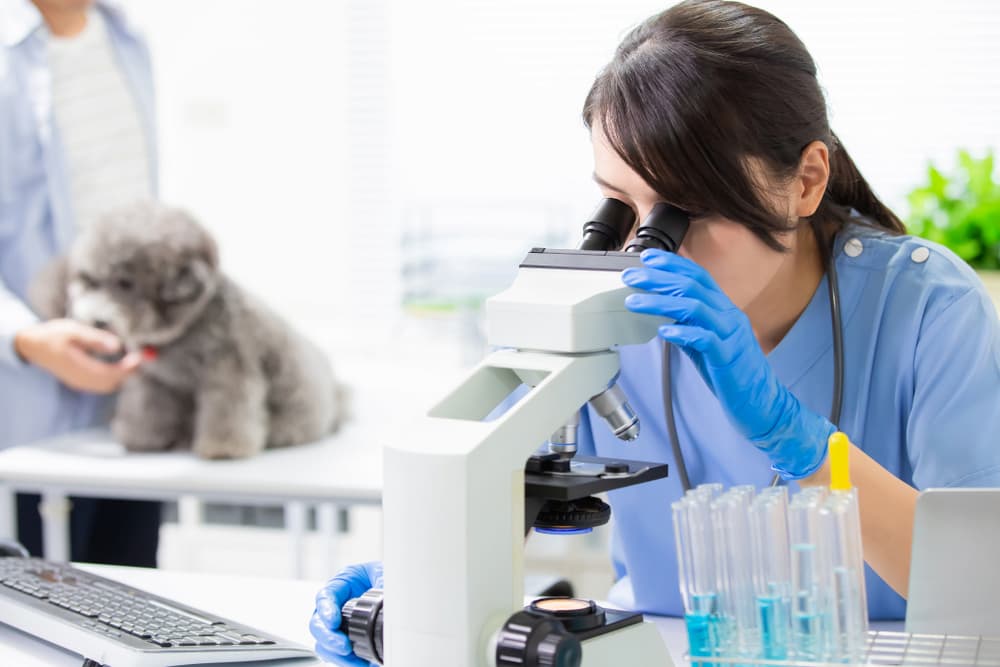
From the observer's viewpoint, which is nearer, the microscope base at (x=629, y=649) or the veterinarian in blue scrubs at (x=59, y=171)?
the microscope base at (x=629, y=649)

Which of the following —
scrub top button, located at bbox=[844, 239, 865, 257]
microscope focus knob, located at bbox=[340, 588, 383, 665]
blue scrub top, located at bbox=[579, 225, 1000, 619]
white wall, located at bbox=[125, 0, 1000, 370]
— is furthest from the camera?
white wall, located at bbox=[125, 0, 1000, 370]

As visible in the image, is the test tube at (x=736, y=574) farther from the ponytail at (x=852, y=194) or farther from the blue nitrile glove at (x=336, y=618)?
the ponytail at (x=852, y=194)

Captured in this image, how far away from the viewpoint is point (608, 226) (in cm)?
102

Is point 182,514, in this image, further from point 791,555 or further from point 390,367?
point 791,555

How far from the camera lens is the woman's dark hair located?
3.51 feet

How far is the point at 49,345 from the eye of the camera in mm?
2092

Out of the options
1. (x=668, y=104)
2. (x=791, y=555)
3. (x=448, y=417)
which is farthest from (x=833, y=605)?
(x=668, y=104)

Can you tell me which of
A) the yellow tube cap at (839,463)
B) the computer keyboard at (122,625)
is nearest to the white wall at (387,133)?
the computer keyboard at (122,625)

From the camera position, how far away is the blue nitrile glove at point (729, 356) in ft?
2.87

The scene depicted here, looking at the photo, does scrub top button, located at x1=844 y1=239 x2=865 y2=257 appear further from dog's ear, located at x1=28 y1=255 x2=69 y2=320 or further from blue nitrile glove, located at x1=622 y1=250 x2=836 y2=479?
dog's ear, located at x1=28 y1=255 x2=69 y2=320

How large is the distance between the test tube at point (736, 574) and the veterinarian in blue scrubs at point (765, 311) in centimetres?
18

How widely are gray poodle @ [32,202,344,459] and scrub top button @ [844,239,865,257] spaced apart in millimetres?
1254

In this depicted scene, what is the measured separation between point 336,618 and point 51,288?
1.43m

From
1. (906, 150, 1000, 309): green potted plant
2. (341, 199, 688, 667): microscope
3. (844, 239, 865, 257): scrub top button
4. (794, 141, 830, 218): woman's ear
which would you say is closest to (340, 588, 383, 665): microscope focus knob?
(341, 199, 688, 667): microscope
